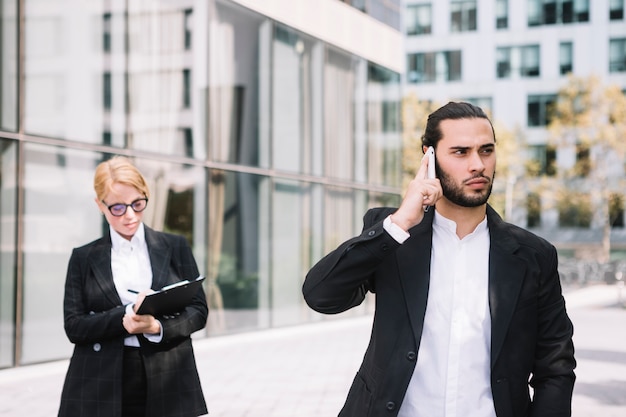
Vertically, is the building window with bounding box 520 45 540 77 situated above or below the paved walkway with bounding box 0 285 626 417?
above

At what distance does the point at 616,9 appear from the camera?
176 ft

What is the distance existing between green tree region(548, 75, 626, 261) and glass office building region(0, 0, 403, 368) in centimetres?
2531

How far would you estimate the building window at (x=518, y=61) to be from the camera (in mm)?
54906

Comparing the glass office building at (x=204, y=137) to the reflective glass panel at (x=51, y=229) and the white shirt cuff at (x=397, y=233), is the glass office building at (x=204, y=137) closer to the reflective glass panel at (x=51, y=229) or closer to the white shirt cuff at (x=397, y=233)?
the reflective glass panel at (x=51, y=229)

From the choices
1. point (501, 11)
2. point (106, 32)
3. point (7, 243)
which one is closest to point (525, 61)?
point (501, 11)

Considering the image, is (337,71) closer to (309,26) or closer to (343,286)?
(309,26)

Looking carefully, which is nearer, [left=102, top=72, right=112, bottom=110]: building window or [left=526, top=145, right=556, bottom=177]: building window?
[left=102, top=72, right=112, bottom=110]: building window

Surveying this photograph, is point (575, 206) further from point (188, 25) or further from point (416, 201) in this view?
point (416, 201)

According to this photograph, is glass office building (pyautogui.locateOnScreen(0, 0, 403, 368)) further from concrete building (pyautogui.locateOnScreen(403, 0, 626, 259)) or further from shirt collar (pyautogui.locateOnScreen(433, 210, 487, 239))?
concrete building (pyautogui.locateOnScreen(403, 0, 626, 259))

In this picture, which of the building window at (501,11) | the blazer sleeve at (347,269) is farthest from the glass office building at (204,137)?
the building window at (501,11)

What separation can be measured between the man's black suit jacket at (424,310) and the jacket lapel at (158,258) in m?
1.43

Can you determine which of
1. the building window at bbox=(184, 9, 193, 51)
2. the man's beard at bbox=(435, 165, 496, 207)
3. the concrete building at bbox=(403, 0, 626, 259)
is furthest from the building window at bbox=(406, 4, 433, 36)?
the man's beard at bbox=(435, 165, 496, 207)

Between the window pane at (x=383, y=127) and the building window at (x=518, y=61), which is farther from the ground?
the building window at (x=518, y=61)

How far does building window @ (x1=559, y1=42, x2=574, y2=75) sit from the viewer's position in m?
54.3
